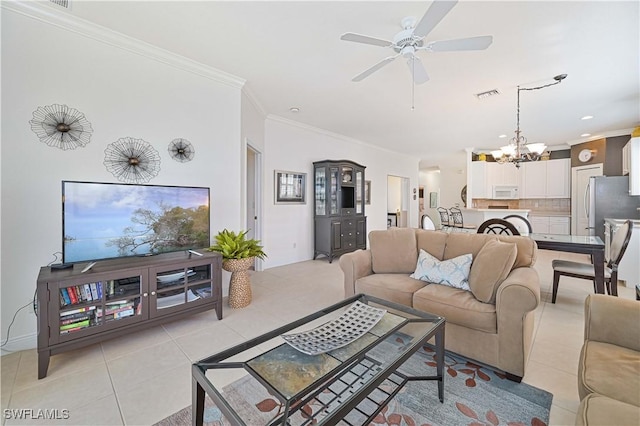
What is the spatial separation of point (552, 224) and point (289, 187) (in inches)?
285

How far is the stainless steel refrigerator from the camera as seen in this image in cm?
474

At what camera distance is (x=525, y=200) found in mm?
7711

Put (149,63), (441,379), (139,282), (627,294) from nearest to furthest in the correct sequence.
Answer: (441,379)
(139,282)
(149,63)
(627,294)

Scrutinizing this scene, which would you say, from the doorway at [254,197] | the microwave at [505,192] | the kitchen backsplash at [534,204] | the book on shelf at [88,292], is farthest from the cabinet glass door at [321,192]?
the microwave at [505,192]

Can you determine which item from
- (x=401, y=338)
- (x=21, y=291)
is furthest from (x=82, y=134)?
(x=401, y=338)

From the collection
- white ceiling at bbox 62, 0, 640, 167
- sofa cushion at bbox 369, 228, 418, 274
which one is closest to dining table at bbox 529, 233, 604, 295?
sofa cushion at bbox 369, 228, 418, 274

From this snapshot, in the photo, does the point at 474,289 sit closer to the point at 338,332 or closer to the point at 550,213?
the point at 338,332

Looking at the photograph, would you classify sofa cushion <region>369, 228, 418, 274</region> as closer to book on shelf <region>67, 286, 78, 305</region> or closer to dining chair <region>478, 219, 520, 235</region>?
dining chair <region>478, 219, 520, 235</region>

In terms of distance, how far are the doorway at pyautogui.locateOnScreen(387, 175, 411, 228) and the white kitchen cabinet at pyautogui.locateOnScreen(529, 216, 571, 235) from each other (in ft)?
11.2

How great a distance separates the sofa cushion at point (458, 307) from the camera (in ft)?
5.98

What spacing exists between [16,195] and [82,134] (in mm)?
681

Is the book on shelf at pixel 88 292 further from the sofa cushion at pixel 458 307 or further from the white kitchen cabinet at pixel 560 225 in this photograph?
the white kitchen cabinet at pixel 560 225

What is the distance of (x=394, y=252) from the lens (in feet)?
9.17

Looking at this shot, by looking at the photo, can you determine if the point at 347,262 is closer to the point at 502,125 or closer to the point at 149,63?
the point at 149,63
